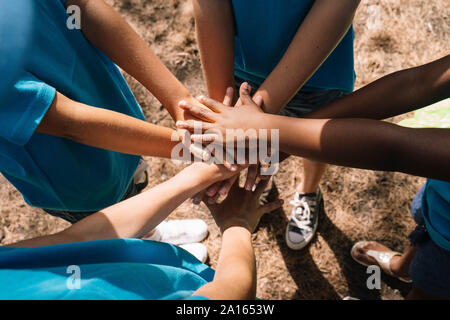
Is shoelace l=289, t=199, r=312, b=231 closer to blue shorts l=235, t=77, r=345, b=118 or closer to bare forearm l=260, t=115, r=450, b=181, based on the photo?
blue shorts l=235, t=77, r=345, b=118

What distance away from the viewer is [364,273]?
1.94 meters

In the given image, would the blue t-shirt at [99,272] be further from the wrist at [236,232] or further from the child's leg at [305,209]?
the child's leg at [305,209]

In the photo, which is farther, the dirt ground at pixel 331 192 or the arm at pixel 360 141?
the dirt ground at pixel 331 192

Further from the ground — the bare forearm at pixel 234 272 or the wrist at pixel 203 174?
the wrist at pixel 203 174

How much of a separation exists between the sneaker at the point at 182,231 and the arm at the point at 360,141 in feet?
3.26

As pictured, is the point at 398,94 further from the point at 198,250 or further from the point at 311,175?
the point at 198,250

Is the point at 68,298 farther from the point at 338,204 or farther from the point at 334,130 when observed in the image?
the point at 338,204

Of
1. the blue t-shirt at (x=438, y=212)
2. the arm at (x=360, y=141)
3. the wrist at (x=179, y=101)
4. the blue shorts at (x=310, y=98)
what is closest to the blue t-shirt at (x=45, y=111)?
the wrist at (x=179, y=101)

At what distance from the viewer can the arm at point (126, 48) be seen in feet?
3.49

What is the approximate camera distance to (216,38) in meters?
1.24

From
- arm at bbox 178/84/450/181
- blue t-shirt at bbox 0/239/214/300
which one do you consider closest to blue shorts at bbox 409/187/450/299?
arm at bbox 178/84/450/181

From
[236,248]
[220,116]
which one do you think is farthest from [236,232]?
[220,116]

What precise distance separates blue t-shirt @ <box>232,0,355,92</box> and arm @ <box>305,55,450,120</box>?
224 mm

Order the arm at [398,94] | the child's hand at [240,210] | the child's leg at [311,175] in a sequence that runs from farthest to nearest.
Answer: the child's leg at [311,175], the child's hand at [240,210], the arm at [398,94]
